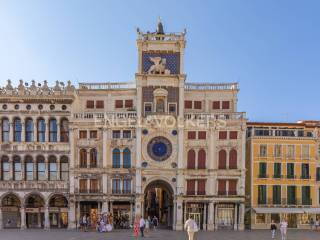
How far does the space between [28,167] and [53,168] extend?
3037 millimetres

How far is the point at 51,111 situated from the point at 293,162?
30815 millimetres

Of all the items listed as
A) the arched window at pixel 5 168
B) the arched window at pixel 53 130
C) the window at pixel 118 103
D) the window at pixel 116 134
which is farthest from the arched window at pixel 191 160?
the arched window at pixel 5 168

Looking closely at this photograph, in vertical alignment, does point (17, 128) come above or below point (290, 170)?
above

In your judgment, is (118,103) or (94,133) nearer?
(94,133)

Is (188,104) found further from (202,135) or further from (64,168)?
(64,168)

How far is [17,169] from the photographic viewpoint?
6438cm

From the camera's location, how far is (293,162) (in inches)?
2618

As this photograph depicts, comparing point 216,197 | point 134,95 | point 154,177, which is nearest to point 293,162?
point 216,197

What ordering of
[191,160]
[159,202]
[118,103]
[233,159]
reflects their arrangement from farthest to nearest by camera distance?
[159,202] < [118,103] < [191,160] < [233,159]

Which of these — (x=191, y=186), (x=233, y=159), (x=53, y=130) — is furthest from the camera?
(x=53, y=130)

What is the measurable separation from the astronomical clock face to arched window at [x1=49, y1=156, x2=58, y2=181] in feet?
38.1

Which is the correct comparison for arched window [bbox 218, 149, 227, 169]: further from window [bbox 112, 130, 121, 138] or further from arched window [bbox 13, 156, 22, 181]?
arched window [bbox 13, 156, 22, 181]

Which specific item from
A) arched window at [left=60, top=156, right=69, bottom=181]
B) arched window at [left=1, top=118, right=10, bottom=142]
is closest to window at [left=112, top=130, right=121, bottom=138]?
arched window at [left=60, top=156, right=69, bottom=181]

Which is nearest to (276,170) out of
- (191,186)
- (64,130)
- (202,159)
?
(202,159)
